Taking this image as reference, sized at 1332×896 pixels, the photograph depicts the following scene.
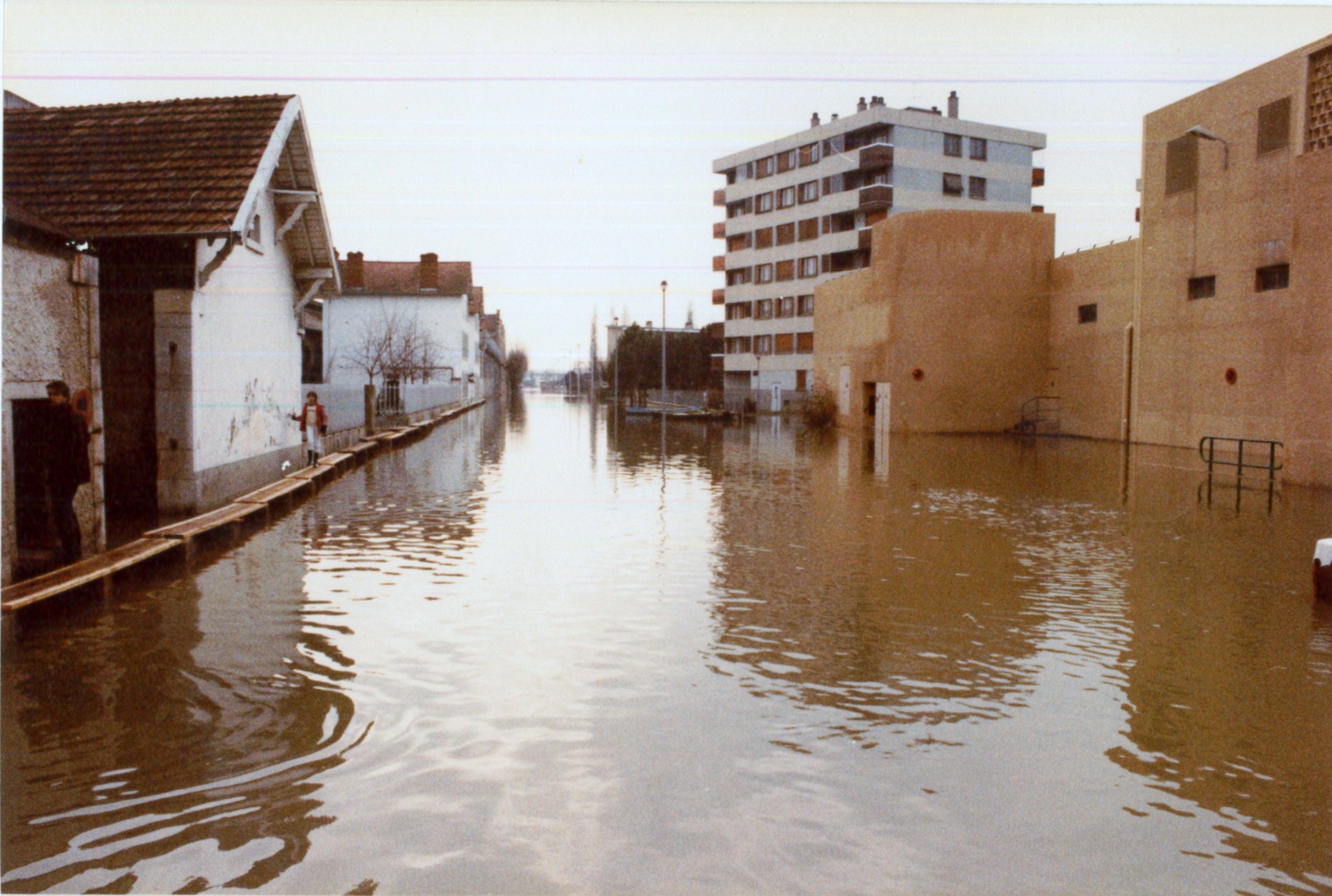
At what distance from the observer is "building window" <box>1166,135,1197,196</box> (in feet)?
96.1

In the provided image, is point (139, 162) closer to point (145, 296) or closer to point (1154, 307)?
point (145, 296)

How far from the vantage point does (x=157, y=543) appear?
11031mm

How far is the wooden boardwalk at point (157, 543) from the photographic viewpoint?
327 inches

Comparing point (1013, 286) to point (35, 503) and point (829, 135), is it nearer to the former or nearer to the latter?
point (829, 135)

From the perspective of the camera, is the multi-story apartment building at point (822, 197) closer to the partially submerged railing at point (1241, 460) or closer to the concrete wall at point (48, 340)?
the partially submerged railing at point (1241, 460)

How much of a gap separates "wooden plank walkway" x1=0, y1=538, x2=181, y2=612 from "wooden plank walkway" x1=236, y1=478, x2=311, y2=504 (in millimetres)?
3763

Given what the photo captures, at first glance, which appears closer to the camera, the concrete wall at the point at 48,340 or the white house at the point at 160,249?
the concrete wall at the point at 48,340

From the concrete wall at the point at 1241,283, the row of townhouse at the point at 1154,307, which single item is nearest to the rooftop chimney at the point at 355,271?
the row of townhouse at the point at 1154,307

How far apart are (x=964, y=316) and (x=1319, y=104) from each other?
70.2 ft

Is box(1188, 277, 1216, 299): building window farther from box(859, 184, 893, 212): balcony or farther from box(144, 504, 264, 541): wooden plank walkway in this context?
box(859, 184, 893, 212): balcony

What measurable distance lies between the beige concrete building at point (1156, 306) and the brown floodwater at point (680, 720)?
11.3 metres

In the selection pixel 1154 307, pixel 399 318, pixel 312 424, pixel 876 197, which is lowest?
pixel 312 424

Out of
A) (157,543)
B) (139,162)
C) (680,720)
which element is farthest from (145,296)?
(680,720)

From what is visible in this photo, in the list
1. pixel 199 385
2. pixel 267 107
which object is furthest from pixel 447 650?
pixel 267 107
